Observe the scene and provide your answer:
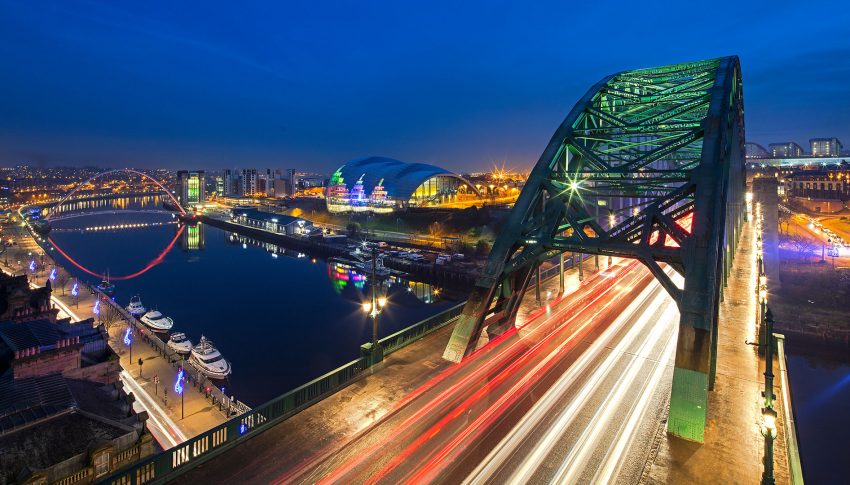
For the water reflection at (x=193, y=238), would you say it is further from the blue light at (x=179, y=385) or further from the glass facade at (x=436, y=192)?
the blue light at (x=179, y=385)

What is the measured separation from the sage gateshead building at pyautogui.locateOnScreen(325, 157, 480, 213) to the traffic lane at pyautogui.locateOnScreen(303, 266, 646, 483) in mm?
97990

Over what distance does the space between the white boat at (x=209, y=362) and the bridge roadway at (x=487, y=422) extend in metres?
18.2

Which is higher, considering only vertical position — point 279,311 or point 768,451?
point 768,451

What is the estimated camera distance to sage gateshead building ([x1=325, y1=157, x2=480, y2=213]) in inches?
4532

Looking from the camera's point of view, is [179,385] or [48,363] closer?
[48,363]

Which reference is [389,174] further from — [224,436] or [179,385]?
[224,436]

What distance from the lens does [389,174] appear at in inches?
4756

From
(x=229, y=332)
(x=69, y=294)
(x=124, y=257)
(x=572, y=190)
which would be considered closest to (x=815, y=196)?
(x=572, y=190)

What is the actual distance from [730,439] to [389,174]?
11358cm

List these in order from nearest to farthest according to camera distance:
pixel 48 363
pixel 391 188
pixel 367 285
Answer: pixel 48 363
pixel 367 285
pixel 391 188

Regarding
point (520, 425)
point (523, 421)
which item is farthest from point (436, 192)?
point (520, 425)

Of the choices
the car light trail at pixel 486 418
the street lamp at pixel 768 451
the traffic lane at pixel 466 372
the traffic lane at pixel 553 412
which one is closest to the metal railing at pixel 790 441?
the street lamp at pixel 768 451

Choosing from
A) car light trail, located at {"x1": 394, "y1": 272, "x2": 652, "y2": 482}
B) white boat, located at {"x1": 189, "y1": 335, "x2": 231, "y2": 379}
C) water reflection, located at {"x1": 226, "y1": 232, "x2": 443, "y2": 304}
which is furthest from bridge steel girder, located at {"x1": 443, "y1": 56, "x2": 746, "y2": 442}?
water reflection, located at {"x1": 226, "y1": 232, "x2": 443, "y2": 304}

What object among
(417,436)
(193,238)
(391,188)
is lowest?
(417,436)
